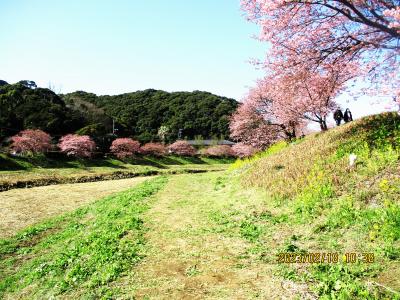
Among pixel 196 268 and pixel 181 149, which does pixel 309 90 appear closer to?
pixel 196 268

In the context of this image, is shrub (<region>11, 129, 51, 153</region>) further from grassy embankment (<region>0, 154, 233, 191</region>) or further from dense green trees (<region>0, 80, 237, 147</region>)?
dense green trees (<region>0, 80, 237, 147</region>)

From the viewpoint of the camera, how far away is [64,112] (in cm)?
5862

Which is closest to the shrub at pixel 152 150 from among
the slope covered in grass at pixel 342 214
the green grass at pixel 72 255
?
the green grass at pixel 72 255

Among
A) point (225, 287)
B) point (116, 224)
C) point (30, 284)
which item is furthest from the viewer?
point (116, 224)

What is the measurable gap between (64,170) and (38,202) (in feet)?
58.4

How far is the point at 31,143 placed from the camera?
41.8 meters

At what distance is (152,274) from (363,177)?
6.67 metres

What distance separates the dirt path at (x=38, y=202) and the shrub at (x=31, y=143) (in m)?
18.7

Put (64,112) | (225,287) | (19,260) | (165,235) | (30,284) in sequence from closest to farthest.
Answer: (225,287), (30,284), (165,235), (19,260), (64,112)

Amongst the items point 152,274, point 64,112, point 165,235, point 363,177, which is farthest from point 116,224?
point 64,112

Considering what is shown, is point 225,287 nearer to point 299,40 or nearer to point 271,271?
point 271,271

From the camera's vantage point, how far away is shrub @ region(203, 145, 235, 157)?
6706 cm

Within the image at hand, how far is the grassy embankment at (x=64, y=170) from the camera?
2802cm

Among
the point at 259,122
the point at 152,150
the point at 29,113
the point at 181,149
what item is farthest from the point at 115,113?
the point at 259,122
